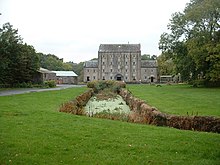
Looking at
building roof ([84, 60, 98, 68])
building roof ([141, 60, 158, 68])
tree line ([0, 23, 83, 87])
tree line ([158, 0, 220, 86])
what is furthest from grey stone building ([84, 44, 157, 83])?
tree line ([158, 0, 220, 86])

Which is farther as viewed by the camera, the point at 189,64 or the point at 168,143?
the point at 189,64

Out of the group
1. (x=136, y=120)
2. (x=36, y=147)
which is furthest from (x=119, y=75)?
(x=36, y=147)

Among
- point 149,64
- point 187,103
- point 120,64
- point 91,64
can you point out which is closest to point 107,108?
point 187,103

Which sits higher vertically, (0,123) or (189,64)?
(189,64)

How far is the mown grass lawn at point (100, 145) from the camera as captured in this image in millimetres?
7336

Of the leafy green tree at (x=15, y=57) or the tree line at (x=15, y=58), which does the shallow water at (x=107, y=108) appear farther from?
the leafy green tree at (x=15, y=57)

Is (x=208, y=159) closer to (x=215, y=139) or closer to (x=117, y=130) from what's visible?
(x=215, y=139)

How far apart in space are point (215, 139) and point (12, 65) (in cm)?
4978

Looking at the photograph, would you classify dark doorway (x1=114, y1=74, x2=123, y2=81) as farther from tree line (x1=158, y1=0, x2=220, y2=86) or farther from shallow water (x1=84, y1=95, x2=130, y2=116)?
shallow water (x1=84, y1=95, x2=130, y2=116)

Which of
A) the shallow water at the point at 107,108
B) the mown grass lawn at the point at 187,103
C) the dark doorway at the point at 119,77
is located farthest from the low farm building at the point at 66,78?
the shallow water at the point at 107,108

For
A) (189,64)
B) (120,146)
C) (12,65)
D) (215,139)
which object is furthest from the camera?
(12,65)

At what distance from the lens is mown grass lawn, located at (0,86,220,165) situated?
24.1ft

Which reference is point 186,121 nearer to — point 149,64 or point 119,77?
point 119,77

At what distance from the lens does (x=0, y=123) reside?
11922 millimetres
